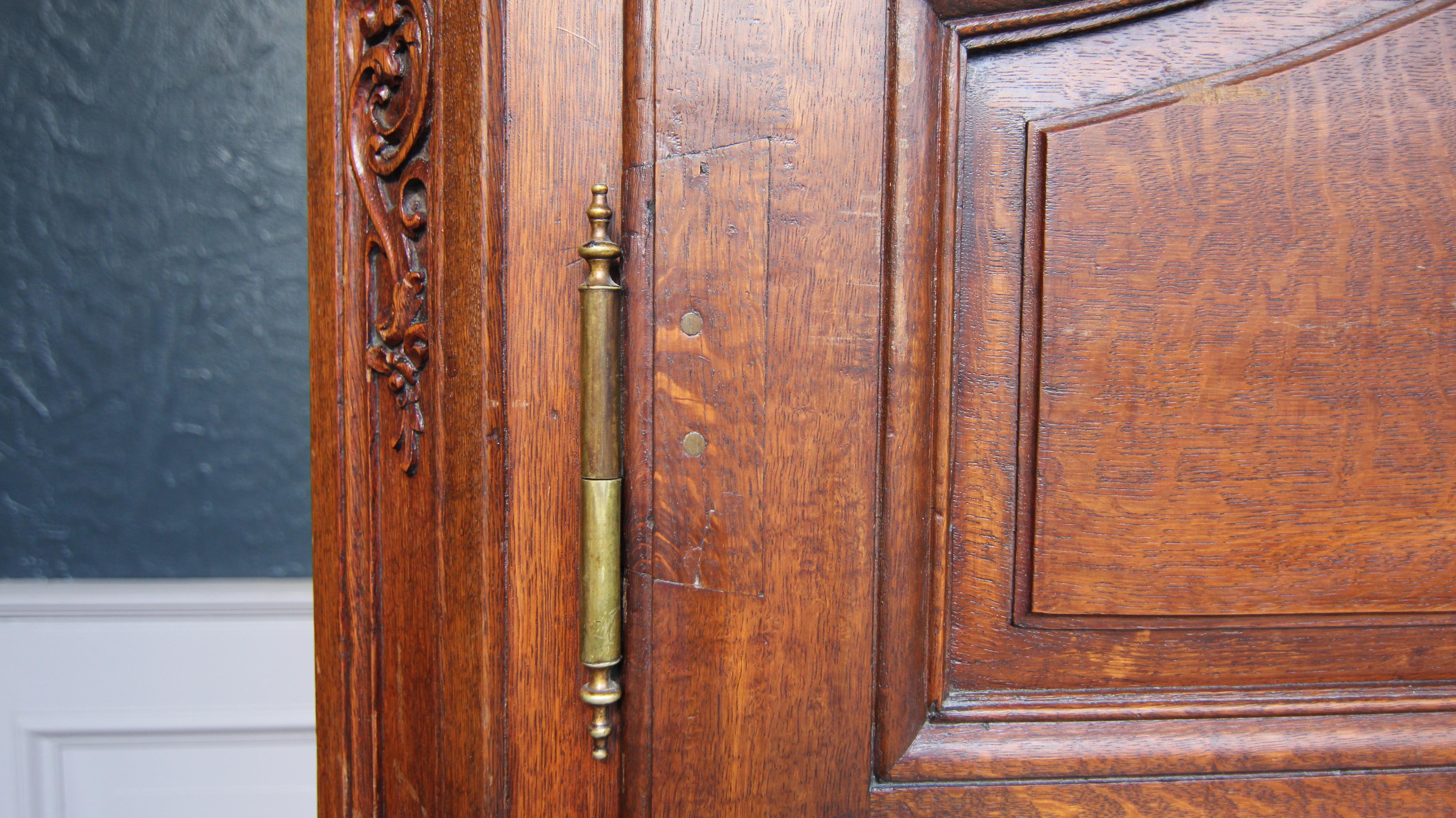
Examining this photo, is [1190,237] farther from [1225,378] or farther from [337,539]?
[337,539]

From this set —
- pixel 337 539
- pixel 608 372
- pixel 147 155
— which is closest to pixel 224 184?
pixel 147 155

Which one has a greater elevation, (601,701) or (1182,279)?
(1182,279)

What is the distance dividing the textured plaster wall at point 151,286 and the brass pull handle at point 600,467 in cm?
49

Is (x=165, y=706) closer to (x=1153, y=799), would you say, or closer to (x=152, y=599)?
(x=152, y=599)

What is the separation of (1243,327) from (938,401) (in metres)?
0.14

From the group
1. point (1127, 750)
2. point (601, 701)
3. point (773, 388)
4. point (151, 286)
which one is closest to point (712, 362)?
point (773, 388)

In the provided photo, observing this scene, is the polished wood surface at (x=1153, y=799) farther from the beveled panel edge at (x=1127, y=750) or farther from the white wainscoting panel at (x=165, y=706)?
the white wainscoting panel at (x=165, y=706)

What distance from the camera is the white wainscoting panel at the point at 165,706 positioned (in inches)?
24.4

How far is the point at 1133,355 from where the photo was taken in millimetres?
304

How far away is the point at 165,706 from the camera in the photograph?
63 centimetres

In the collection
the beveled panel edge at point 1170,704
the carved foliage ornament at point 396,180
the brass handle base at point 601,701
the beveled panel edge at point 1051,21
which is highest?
the beveled panel edge at point 1051,21

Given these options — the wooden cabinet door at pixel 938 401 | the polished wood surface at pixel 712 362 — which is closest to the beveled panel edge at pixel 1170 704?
the wooden cabinet door at pixel 938 401

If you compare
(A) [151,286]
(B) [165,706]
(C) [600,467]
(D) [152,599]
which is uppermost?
(A) [151,286]

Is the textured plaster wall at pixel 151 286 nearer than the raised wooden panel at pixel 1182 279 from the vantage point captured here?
No
